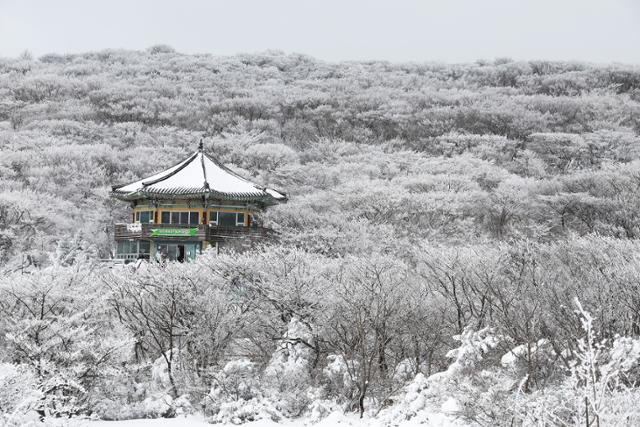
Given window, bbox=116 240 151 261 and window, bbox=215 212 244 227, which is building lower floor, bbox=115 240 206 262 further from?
window, bbox=215 212 244 227

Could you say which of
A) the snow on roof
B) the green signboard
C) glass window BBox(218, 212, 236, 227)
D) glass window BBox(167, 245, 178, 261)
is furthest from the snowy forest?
glass window BBox(167, 245, 178, 261)

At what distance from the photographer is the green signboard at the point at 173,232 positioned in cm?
3450

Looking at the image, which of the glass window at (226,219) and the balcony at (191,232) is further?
the glass window at (226,219)

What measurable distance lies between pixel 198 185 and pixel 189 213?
1521 millimetres

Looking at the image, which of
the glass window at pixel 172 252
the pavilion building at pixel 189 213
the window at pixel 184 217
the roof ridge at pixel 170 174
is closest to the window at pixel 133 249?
the pavilion building at pixel 189 213

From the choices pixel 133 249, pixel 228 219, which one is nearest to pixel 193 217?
pixel 228 219

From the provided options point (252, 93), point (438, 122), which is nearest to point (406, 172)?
point (438, 122)

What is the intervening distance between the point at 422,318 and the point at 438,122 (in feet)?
171

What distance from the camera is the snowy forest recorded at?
1722 centimetres

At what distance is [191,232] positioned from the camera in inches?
1358

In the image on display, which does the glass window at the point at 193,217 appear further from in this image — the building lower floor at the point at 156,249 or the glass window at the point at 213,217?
the building lower floor at the point at 156,249

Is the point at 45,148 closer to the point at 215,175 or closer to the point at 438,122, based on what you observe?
the point at 215,175

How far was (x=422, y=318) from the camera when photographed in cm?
2094

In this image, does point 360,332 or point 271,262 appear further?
point 271,262
